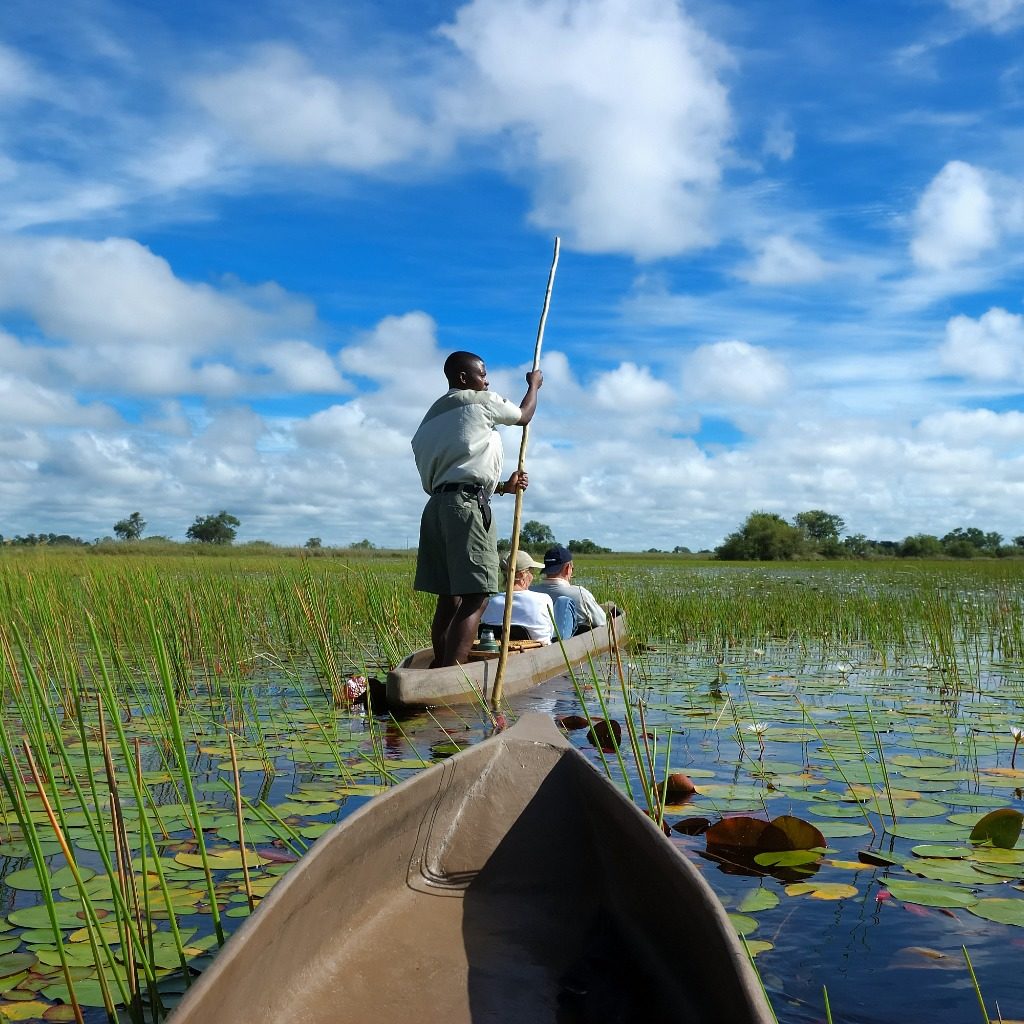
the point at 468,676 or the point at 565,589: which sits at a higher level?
the point at 565,589

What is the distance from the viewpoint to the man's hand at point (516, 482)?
5402 mm

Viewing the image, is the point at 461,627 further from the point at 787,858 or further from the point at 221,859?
the point at 787,858

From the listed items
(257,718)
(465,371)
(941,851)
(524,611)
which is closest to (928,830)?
(941,851)

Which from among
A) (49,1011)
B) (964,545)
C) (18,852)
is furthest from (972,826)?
(964,545)

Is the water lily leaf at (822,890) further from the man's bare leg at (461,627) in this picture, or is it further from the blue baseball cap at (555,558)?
the blue baseball cap at (555,558)

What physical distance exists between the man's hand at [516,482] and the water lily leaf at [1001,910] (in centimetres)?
342

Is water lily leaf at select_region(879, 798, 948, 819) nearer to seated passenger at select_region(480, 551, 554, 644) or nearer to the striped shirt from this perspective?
the striped shirt

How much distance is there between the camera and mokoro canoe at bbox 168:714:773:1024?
1524 mm

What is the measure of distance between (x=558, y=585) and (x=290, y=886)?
222 inches

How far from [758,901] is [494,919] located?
0.78m

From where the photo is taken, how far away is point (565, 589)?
7.11 m

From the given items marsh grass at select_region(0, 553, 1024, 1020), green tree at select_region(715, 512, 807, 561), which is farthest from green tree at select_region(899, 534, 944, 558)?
marsh grass at select_region(0, 553, 1024, 1020)

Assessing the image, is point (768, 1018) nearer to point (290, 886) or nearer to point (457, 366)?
point (290, 886)

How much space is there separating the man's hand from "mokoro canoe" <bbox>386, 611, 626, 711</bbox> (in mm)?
978
